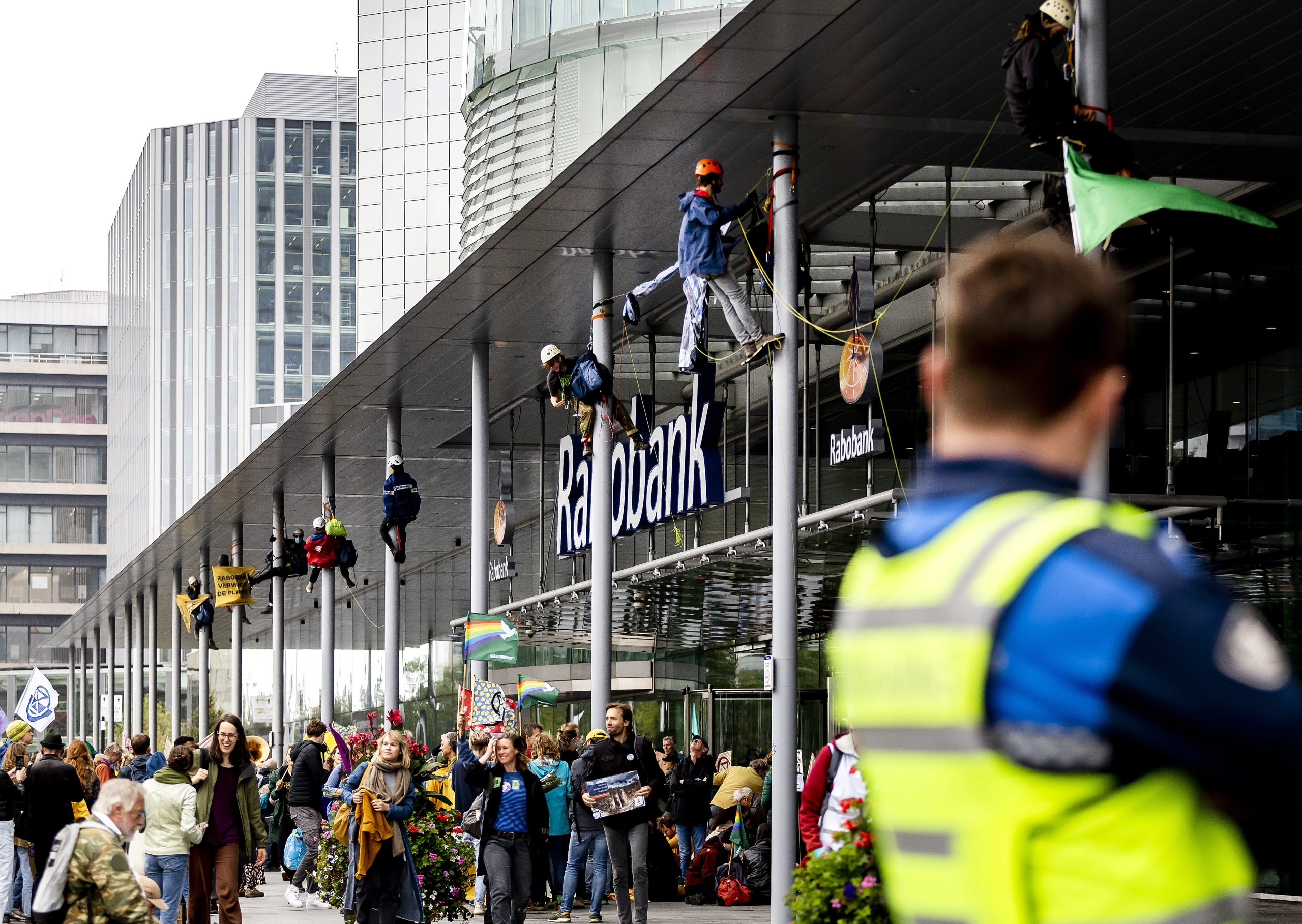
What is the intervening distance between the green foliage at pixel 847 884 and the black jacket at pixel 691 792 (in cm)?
1240

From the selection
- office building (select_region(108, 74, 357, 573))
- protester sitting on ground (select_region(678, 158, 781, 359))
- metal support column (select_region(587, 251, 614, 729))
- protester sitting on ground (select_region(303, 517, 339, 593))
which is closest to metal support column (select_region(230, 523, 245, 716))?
protester sitting on ground (select_region(303, 517, 339, 593))

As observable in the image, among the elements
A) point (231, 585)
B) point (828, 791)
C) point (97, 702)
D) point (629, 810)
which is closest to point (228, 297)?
point (97, 702)

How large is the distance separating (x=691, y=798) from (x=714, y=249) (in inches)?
332

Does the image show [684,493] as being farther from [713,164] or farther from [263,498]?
[263,498]

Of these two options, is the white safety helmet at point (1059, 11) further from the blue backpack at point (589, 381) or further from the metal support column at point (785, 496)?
the blue backpack at point (589, 381)

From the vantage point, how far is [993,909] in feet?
5.57

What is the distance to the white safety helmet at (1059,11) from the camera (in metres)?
9.48

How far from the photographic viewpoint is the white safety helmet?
9477mm

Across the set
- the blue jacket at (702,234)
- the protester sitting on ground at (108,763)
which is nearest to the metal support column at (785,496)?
the blue jacket at (702,234)

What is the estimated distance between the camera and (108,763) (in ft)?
72.6

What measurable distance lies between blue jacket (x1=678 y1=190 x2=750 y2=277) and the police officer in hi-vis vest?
476 inches

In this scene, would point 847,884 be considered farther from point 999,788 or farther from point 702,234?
point 702,234

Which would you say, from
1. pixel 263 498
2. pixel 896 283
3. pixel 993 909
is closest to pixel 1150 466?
pixel 896 283

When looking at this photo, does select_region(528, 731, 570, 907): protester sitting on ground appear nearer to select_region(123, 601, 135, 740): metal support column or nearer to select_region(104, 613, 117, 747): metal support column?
select_region(104, 613, 117, 747): metal support column
